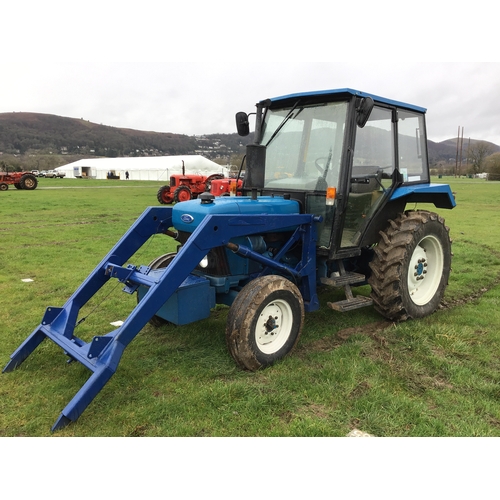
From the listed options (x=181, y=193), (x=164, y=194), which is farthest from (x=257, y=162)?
(x=164, y=194)

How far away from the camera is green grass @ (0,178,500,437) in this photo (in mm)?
2914

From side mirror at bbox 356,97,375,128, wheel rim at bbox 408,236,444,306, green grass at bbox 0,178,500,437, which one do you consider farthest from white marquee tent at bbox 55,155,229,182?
side mirror at bbox 356,97,375,128

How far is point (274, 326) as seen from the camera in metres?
3.80

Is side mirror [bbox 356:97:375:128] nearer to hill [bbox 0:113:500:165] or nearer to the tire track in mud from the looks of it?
the tire track in mud

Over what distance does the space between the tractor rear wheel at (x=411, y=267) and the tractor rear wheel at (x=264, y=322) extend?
1174mm

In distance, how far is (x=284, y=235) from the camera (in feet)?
14.7

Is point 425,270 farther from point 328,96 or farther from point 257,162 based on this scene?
point 257,162

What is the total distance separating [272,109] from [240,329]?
8.59 ft

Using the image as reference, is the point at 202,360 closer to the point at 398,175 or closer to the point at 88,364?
the point at 88,364

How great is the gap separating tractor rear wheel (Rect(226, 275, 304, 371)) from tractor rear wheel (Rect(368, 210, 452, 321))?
117cm

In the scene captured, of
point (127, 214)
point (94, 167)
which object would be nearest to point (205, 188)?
Result: point (127, 214)

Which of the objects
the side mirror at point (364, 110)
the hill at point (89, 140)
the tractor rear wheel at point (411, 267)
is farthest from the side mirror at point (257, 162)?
the hill at point (89, 140)

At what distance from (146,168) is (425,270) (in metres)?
64.8

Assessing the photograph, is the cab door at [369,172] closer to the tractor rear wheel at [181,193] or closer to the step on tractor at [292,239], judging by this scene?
the step on tractor at [292,239]
